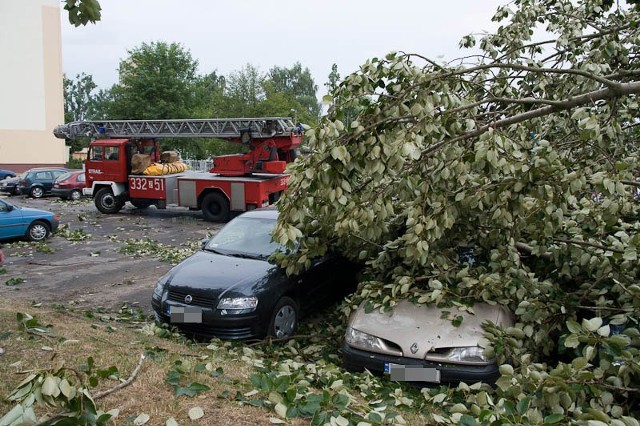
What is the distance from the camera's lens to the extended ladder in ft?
57.8

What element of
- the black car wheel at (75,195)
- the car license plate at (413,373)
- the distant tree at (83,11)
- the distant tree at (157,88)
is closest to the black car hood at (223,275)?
the car license plate at (413,373)

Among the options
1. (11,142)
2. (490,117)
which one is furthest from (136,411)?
(11,142)

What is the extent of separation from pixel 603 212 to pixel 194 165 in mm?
32046

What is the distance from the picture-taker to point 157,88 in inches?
1545

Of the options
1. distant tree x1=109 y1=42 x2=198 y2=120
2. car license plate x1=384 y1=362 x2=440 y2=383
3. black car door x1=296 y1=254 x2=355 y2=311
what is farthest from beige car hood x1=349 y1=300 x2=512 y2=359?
distant tree x1=109 y1=42 x2=198 y2=120

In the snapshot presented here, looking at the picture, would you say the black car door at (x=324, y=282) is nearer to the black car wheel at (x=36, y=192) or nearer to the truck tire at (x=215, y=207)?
the truck tire at (x=215, y=207)

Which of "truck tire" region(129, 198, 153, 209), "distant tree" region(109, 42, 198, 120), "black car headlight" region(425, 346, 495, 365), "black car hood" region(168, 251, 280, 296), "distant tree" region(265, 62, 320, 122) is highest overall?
"distant tree" region(265, 62, 320, 122)

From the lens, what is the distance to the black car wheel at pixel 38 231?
559 inches

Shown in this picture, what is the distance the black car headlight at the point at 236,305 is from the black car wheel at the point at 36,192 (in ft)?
78.2

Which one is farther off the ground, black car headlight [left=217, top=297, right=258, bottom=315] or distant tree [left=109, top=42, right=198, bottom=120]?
distant tree [left=109, top=42, right=198, bottom=120]

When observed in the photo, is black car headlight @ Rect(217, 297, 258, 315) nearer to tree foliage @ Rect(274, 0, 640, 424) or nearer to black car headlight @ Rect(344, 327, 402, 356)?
tree foliage @ Rect(274, 0, 640, 424)

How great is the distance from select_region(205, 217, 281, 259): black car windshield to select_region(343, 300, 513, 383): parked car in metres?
2.21

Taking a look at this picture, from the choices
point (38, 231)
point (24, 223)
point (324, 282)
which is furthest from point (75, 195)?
point (324, 282)

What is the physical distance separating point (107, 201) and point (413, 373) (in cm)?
1716
